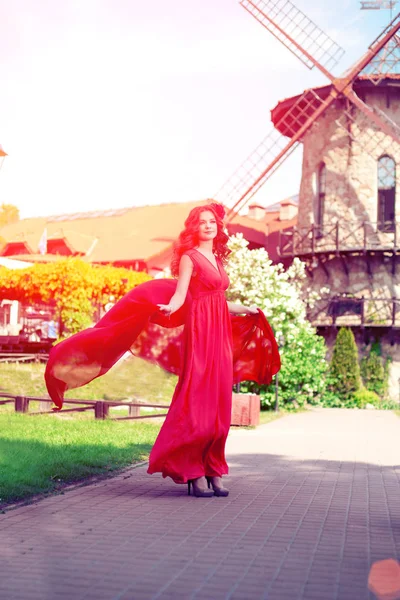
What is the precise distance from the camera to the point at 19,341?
104ft

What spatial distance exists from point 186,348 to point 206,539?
2.38 m

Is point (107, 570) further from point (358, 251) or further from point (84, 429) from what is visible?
point (358, 251)

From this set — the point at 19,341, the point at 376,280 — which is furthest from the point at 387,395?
the point at 19,341

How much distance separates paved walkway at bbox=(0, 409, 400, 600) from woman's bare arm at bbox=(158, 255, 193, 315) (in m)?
1.63

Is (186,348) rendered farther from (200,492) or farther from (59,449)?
(59,449)

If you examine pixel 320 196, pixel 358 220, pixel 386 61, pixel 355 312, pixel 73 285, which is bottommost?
pixel 355 312

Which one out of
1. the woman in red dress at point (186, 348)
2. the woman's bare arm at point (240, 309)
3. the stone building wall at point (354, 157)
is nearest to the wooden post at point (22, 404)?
the woman in red dress at point (186, 348)

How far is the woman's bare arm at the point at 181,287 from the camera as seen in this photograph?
24.8ft

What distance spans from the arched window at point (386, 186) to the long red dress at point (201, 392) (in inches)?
1009

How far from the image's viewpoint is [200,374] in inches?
298

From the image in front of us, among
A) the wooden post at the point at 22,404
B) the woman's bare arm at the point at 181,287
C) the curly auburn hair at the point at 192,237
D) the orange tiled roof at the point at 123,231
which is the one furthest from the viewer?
the orange tiled roof at the point at 123,231

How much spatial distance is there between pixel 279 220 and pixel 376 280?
17.0 metres

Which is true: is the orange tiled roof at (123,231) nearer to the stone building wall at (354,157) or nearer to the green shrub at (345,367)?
the stone building wall at (354,157)

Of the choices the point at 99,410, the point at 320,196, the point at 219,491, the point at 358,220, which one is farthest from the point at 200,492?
the point at 320,196
